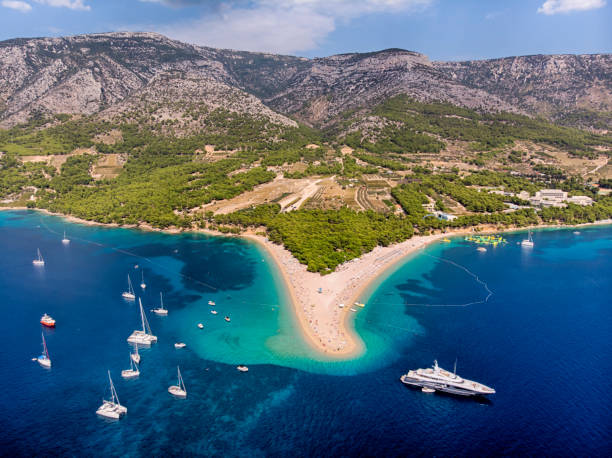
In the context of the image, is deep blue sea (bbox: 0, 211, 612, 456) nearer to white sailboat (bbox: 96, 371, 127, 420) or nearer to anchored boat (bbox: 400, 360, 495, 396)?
white sailboat (bbox: 96, 371, 127, 420)

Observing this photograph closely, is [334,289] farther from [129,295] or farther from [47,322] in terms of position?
[47,322]

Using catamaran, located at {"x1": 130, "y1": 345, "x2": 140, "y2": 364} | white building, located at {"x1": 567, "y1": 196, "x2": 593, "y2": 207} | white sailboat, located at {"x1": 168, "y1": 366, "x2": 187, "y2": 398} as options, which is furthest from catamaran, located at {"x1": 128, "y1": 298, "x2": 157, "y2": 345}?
white building, located at {"x1": 567, "y1": 196, "x2": 593, "y2": 207}

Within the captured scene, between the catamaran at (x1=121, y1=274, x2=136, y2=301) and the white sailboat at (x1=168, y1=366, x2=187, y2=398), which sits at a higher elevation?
the catamaran at (x1=121, y1=274, x2=136, y2=301)

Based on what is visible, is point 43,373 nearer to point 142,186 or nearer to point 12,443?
point 12,443

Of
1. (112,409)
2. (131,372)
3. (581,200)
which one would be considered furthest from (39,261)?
(581,200)

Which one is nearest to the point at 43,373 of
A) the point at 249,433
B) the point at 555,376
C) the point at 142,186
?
the point at 249,433

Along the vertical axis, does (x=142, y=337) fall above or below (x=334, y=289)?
below
